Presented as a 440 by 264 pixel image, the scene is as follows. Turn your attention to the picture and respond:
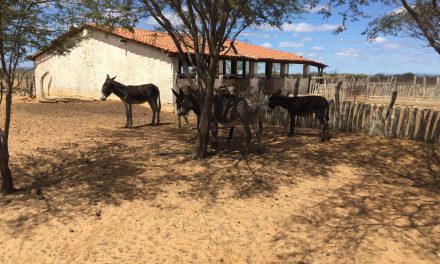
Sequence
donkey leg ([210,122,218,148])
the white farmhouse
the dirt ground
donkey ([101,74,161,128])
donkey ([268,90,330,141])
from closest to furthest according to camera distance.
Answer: the dirt ground
donkey leg ([210,122,218,148])
donkey ([268,90,330,141])
donkey ([101,74,161,128])
the white farmhouse

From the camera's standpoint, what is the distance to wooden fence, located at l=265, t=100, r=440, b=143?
10.6 meters

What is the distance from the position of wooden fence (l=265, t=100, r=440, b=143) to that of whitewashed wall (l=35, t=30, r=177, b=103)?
1051 cm

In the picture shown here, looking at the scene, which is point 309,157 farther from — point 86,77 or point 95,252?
point 86,77

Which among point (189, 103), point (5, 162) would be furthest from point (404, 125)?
point (5, 162)

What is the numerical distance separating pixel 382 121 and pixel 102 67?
1856cm

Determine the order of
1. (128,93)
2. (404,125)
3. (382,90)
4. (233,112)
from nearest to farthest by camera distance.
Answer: (233,112) < (404,125) < (128,93) < (382,90)

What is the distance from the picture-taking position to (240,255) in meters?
5.20

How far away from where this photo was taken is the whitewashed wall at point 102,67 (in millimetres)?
21344

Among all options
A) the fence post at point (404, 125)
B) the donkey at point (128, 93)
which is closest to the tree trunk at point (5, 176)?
the donkey at point (128, 93)

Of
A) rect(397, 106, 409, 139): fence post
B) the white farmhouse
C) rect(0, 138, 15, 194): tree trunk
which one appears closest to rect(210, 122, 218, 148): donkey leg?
rect(0, 138, 15, 194): tree trunk

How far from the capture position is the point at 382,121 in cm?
1149

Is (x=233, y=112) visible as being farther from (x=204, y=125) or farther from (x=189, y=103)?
(x=189, y=103)

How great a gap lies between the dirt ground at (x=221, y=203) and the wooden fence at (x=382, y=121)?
552mm

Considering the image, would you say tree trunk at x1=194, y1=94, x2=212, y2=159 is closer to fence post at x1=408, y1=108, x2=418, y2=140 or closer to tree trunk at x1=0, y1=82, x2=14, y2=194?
tree trunk at x1=0, y1=82, x2=14, y2=194
